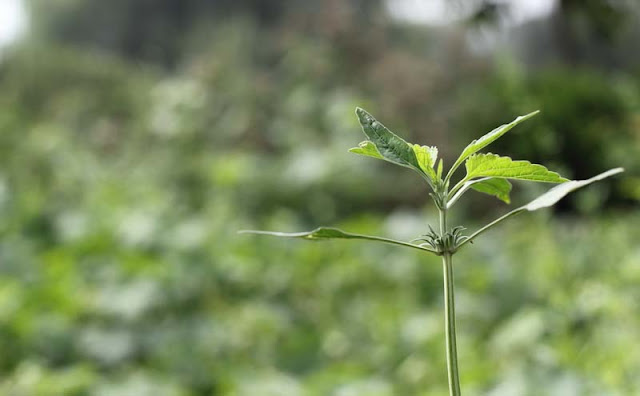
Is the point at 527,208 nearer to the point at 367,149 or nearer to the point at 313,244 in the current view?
the point at 367,149

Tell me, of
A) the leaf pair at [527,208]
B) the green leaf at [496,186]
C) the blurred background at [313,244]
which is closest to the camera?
the leaf pair at [527,208]

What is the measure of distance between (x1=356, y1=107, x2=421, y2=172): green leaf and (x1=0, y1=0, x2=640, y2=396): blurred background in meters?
1.10

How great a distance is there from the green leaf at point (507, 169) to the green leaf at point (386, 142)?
0.10 feet

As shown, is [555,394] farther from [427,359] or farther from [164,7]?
[164,7]

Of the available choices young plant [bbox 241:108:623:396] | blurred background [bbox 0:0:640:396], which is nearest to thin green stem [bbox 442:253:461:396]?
young plant [bbox 241:108:623:396]

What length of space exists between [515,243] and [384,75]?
3.56 meters

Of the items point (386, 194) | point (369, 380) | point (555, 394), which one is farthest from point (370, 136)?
point (386, 194)

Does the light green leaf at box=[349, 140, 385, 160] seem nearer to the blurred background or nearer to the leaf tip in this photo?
the leaf tip

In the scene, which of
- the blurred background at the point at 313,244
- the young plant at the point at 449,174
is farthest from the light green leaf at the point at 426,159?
the blurred background at the point at 313,244

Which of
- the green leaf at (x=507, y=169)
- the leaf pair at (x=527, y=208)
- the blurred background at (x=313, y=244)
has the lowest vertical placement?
the leaf pair at (x=527, y=208)

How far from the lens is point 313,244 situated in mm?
3117

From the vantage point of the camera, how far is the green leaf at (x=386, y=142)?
38cm

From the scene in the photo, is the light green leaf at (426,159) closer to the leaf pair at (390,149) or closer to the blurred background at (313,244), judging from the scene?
the leaf pair at (390,149)

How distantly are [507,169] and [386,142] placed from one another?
65 mm
